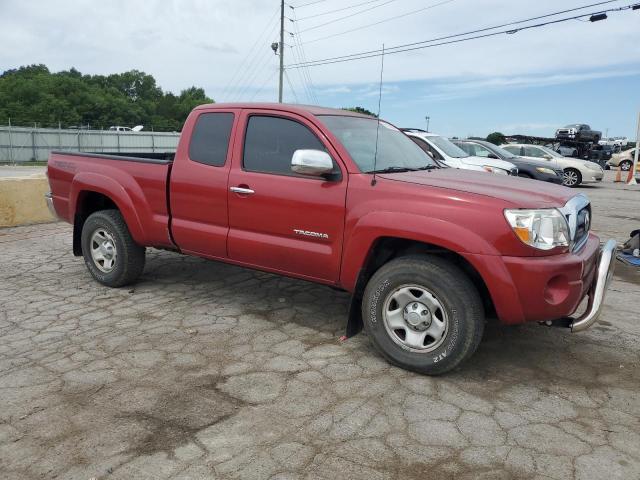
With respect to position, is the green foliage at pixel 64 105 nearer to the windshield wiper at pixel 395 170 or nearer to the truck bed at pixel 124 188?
the truck bed at pixel 124 188

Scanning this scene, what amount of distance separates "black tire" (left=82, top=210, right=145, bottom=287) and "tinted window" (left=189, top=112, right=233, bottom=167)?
115 centimetres

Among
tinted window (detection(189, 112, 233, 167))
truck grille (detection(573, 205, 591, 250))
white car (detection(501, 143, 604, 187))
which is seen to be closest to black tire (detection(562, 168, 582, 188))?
white car (detection(501, 143, 604, 187))

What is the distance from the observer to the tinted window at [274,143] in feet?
13.6

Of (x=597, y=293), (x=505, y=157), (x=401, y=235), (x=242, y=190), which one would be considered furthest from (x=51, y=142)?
(x=597, y=293)

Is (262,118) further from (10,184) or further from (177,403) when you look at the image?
(10,184)

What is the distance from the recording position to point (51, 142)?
3017cm

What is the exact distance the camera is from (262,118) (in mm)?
4422

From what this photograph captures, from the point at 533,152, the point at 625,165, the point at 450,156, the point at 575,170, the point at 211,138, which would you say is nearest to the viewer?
the point at 211,138

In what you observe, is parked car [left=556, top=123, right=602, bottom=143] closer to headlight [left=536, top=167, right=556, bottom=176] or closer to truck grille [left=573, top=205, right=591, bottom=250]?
headlight [left=536, top=167, right=556, bottom=176]

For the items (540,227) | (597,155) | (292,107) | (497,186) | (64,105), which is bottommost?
(540,227)

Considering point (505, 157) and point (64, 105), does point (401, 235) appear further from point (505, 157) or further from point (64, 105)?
point (64, 105)

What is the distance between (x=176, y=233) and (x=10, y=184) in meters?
5.41

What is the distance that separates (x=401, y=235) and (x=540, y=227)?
844 mm

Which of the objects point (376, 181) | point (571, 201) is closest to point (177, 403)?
point (376, 181)
